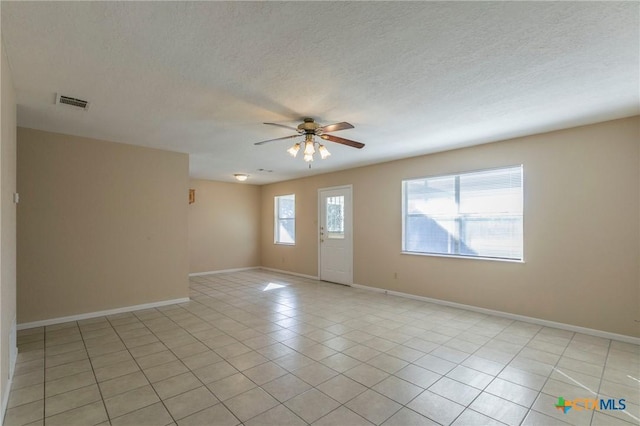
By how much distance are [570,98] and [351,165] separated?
3.76m

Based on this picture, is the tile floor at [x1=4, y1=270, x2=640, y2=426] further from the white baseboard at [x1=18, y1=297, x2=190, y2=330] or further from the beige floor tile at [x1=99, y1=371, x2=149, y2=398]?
the white baseboard at [x1=18, y1=297, x2=190, y2=330]

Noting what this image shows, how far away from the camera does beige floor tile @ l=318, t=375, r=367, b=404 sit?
92.3 inches

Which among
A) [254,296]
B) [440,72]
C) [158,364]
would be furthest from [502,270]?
[158,364]

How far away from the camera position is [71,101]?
3018 mm

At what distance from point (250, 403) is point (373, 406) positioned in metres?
0.90

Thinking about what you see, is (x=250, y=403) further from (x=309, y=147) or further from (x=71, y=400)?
(x=309, y=147)

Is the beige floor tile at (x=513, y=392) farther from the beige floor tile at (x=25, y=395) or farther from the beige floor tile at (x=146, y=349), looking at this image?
the beige floor tile at (x=25, y=395)

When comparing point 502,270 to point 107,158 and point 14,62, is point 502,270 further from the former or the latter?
point 107,158

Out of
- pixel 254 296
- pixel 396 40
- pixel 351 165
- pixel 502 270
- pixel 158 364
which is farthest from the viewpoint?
pixel 351 165

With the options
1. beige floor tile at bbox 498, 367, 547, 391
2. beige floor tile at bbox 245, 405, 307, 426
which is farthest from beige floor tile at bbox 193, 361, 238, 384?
beige floor tile at bbox 498, 367, 547, 391

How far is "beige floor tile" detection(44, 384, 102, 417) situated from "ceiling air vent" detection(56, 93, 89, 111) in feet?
8.55

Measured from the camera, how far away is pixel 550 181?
12.9 ft

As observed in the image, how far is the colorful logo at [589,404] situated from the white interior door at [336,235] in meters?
4.36

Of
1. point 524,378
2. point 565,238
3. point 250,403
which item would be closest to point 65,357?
point 250,403
